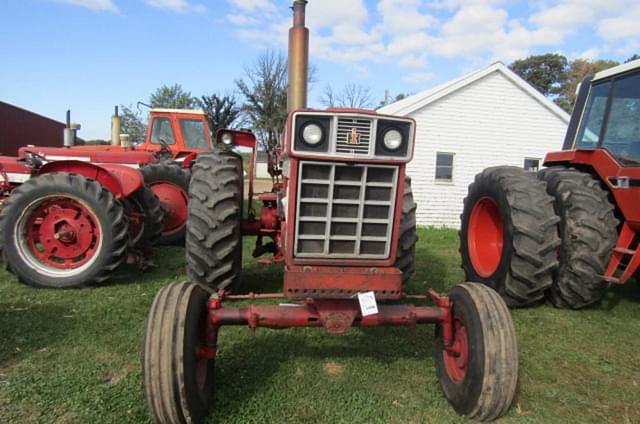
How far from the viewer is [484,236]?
507 cm

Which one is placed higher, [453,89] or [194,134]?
[453,89]

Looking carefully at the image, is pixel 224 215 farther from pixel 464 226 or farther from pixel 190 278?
pixel 464 226

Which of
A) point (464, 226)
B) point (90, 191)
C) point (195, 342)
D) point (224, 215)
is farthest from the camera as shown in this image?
point (464, 226)

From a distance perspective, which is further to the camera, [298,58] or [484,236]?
[484,236]

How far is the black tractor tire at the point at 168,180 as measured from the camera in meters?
7.05

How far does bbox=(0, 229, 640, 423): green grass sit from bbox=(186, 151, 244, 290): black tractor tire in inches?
21.1

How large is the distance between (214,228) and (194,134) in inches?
226

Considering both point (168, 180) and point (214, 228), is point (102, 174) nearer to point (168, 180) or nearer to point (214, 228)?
point (168, 180)

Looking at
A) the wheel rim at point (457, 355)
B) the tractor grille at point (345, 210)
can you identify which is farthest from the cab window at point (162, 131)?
the wheel rim at point (457, 355)

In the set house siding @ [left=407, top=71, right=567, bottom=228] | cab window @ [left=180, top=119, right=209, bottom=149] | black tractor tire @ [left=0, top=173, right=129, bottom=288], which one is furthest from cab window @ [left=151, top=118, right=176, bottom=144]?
house siding @ [left=407, top=71, right=567, bottom=228]

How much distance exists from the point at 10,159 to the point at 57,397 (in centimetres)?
519

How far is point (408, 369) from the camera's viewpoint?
10.3ft

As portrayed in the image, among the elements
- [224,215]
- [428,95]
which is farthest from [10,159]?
[428,95]

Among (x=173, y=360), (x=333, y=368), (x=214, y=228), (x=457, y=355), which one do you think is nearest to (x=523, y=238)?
(x=457, y=355)
